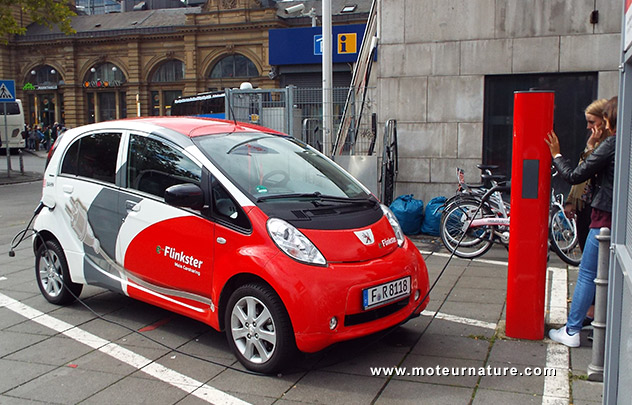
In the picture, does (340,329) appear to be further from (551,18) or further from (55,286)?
(551,18)

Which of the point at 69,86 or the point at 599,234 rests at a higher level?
the point at 69,86

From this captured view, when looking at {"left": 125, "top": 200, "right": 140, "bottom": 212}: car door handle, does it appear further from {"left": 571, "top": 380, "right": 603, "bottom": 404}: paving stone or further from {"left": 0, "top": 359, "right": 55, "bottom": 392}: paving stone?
{"left": 571, "top": 380, "right": 603, "bottom": 404}: paving stone

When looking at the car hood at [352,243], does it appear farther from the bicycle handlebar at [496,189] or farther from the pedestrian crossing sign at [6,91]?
the pedestrian crossing sign at [6,91]

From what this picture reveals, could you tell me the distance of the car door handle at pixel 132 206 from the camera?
5090 mm

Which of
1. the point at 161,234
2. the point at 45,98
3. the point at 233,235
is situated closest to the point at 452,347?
the point at 233,235

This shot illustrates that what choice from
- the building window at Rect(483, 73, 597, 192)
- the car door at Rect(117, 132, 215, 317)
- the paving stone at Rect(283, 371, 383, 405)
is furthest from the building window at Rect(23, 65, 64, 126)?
the paving stone at Rect(283, 371, 383, 405)

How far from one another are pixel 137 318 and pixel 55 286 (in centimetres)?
101

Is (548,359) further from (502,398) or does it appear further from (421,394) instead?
→ (421,394)

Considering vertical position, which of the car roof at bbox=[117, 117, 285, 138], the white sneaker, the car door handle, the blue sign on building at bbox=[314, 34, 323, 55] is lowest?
the white sneaker

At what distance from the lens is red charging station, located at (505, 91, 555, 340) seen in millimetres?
4812

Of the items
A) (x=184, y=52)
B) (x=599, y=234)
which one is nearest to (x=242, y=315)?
(x=599, y=234)

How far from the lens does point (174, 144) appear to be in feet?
16.3

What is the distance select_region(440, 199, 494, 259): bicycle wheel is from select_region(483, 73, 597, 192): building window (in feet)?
6.28

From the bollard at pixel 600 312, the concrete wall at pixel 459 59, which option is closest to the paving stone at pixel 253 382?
the bollard at pixel 600 312
